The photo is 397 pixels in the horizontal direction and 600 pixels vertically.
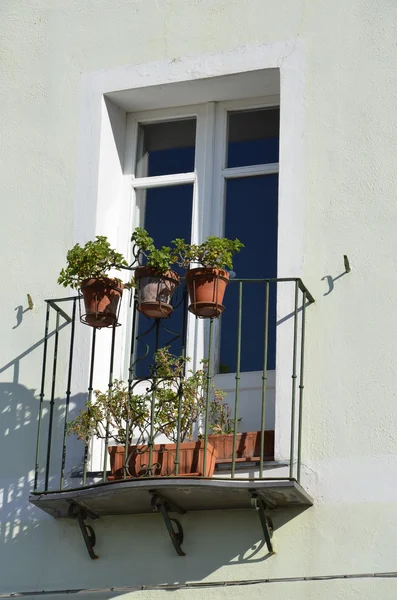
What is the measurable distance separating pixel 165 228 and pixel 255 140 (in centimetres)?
82

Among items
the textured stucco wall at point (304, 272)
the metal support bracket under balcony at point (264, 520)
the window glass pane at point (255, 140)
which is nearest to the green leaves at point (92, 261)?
the textured stucco wall at point (304, 272)

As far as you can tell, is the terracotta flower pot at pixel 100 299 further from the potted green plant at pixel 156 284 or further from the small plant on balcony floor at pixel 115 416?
the small plant on balcony floor at pixel 115 416

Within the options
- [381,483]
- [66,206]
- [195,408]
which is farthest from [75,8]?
[381,483]

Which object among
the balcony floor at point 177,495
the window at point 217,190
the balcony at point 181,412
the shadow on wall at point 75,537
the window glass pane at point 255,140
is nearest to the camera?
the balcony floor at point 177,495

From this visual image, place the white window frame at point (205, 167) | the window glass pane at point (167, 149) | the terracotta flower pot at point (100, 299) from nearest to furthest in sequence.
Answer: the terracotta flower pot at point (100, 299), the white window frame at point (205, 167), the window glass pane at point (167, 149)

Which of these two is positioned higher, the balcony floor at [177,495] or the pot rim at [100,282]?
the pot rim at [100,282]

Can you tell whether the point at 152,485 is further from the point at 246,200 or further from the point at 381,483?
A: the point at 246,200

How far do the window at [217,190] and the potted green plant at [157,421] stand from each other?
0.59 metres

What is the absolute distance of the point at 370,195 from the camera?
870 centimetres

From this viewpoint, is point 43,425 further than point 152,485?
Yes

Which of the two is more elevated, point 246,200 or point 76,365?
point 246,200

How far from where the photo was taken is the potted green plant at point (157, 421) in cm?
816

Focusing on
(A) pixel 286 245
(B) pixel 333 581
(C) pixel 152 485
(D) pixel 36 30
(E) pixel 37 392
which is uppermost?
(D) pixel 36 30

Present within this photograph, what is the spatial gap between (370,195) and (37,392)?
7.73ft
